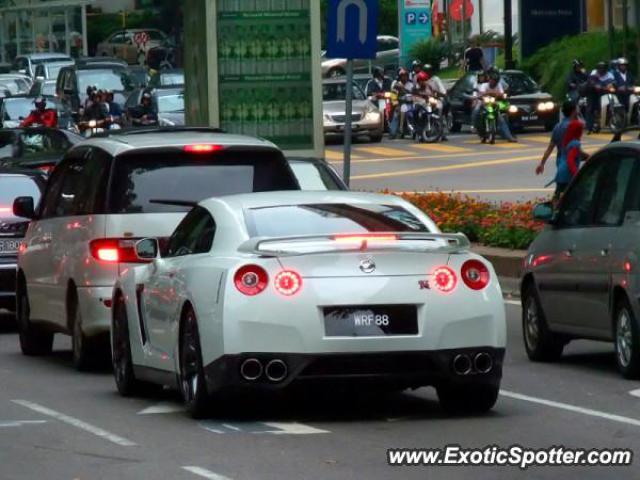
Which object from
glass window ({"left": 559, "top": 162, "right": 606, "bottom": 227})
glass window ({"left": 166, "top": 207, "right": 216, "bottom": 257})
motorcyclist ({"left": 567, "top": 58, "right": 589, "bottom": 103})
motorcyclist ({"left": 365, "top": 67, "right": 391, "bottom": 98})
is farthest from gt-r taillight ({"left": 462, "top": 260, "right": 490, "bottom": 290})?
motorcyclist ({"left": 365, "top": 67, "right": 391, "bottom": 98})

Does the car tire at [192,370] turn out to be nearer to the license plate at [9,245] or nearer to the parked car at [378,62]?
the license plate at [9,245]

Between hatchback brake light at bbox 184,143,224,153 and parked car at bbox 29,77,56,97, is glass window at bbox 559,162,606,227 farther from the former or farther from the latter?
parked car at bbox 29,77,56,97

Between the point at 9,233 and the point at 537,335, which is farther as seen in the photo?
the point at 9,233

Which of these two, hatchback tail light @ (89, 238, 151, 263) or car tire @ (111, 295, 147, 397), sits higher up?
hatchback tail light @ (89, 238, 151, 263)

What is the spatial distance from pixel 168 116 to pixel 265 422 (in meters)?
32.1

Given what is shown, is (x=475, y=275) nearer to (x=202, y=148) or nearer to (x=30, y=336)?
(x=202, y=148)

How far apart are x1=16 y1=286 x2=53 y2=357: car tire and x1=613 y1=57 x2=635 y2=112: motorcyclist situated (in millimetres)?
30481

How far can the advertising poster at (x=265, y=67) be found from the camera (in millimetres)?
28422

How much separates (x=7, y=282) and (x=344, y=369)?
868 centimetres

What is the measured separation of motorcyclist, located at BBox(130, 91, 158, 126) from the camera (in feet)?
142

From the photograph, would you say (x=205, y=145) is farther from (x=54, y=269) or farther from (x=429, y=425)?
(x=429, y=425)

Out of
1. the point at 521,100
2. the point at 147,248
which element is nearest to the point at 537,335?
the point at 147,248

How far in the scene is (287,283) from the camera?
11.8m

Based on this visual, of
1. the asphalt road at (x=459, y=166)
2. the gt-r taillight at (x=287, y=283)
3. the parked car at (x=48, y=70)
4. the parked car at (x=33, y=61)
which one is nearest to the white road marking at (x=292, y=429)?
the gt-r taillight at (x=287, y=283)
